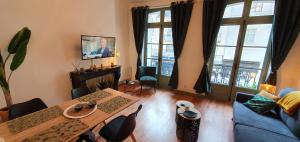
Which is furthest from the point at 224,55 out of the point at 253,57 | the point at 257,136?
the point at 257,136

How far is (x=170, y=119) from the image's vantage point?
2.65 meters

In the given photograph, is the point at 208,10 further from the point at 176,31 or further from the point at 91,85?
the point at 91,85

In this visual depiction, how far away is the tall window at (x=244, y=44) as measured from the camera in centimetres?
293

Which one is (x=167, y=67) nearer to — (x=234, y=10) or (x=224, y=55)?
(x=224, y=55)

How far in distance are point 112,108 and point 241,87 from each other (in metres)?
3.19

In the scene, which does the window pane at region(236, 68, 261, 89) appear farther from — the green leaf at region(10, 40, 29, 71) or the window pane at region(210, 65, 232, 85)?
the green leaf at region(10, 40, 29, 71)

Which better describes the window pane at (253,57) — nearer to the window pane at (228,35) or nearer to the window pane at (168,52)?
the window pane at (228,35)

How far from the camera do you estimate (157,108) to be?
3.09m

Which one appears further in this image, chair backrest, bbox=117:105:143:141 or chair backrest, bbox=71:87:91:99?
chair backrest, bbox=71:87:91:99

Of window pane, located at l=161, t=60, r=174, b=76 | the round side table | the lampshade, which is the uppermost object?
window pane, located at l=161, t=60, r=174, b=76

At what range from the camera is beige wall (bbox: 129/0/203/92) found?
3.53 meters

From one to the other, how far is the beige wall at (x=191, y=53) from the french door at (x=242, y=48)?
0.41m

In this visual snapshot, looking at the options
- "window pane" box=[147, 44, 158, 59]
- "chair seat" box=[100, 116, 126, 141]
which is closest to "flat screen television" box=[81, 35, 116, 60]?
"window pane" box=[147, 44, 158, 59]

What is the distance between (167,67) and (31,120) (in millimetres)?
3547
